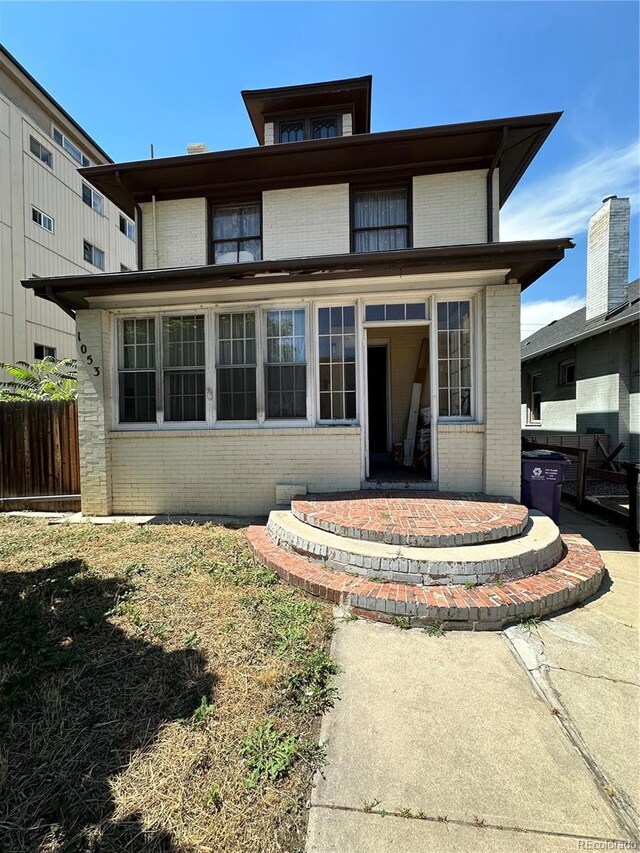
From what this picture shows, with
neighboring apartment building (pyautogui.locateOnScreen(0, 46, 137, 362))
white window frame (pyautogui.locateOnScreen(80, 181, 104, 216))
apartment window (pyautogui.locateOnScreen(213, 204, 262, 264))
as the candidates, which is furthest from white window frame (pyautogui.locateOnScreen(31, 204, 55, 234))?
apartment window (pyautogui.locateOnScreen(213, 204, 262, 264))

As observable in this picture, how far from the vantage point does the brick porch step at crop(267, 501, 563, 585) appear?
347 centimetres

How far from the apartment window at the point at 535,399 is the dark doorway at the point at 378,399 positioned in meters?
9.67

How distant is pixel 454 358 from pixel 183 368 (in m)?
4.43

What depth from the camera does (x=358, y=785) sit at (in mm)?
1805

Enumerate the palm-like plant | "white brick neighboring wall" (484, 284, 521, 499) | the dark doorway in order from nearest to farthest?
"white brick neighboring wall" (484, 284, 521, 499) → the dark doorway → the palm-like plant

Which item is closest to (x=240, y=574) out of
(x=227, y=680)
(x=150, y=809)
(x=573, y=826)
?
(x=227, y=680)

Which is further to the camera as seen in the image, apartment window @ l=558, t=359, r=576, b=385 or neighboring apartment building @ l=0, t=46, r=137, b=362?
apartment window @ l=558, t=359, r=576, b=385

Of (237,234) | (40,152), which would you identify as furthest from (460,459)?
(40,152)

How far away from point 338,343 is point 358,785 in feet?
16.6

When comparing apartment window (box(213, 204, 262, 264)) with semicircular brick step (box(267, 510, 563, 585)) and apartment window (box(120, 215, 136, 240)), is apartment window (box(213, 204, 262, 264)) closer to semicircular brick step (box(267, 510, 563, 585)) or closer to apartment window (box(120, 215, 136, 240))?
semicircular brick step (box(267, 510, 563, 585))

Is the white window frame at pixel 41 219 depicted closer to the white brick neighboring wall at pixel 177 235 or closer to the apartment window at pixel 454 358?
the white brick neighboring wall at pixel 177 235

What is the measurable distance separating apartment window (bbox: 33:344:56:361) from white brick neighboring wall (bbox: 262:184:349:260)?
10822 mm

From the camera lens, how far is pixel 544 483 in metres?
5.48

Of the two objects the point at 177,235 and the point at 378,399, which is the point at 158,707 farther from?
the point at 177,235
